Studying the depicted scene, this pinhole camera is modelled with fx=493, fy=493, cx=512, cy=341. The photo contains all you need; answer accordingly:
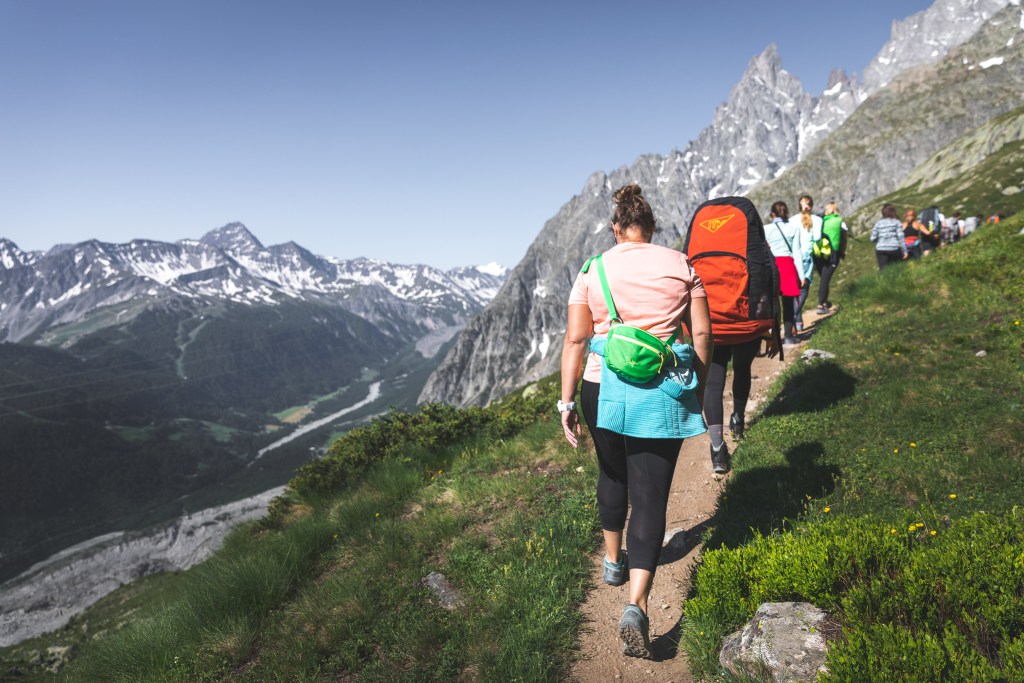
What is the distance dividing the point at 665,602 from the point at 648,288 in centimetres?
302

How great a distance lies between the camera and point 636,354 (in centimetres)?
363

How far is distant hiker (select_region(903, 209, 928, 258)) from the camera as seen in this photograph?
15834 millimetres

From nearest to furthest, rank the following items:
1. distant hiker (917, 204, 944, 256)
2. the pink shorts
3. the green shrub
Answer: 1. the green shrub
2. the pink shorts
3. distant hiker (917, 204, 944, 256)

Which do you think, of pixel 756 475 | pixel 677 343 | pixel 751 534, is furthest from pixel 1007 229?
pixel 677 343

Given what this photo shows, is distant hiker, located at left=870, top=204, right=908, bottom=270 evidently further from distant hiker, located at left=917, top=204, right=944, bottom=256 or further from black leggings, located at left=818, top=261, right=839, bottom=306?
distant hiker, located at left=917, top=204, right=944, bottom=256

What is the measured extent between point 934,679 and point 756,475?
401 cm

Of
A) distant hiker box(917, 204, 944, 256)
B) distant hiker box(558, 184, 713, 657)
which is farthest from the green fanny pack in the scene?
distant hiker box(917, 204, 944, 256)

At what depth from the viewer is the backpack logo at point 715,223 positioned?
6.13 metres

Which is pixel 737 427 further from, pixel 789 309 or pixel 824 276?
pixel 824 276

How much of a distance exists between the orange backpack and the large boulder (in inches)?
139

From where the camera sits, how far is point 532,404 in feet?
37.5

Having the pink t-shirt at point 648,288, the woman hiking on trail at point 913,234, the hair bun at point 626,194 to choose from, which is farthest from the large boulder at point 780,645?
the woman hiking on trail at point 913,234

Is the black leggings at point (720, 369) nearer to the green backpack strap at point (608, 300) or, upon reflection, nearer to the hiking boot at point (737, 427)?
the hiking boot at point (737, 427)

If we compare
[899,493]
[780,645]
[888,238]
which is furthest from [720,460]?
[888,238]
